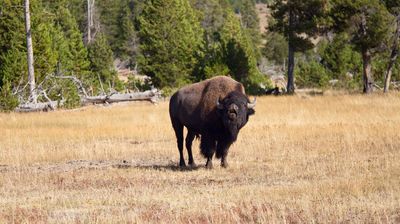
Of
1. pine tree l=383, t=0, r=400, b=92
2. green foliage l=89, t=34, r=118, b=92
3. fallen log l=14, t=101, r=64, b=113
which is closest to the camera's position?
fallen log l=14, t=101, r=64, b=113

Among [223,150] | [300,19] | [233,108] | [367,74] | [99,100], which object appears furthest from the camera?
[300,19]

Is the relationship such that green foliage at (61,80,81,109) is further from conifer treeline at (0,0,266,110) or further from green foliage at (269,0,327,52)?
green foliage at (269,0,327,52)

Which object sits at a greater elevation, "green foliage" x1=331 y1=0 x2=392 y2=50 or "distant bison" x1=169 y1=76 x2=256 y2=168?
"distant bison" x1=169 y1=76 x2=256 y2=168

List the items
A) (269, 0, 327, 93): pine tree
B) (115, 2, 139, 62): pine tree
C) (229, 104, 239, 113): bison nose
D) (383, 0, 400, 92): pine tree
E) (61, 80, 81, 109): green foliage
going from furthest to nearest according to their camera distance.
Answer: (115, 2, 139, 62): pine tree
(269, 0, 327, 93): pine tree
(383, 0, 400, 92): pine tree
(61, 80, 81, 109): green foliage
(229, 104, 239, 113): bison nose

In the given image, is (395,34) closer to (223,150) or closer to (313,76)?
(313,76)

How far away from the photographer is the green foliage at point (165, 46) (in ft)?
148

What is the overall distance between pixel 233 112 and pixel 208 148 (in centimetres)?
109

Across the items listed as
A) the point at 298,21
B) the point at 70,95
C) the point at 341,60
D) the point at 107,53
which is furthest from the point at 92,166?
the point at 107,53

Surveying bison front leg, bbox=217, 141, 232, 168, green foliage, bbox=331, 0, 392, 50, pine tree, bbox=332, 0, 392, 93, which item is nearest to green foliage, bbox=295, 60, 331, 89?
pine tree, bbox=332, 0, 392, 93

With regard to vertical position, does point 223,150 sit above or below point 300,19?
above

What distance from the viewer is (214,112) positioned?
1376 centimetres

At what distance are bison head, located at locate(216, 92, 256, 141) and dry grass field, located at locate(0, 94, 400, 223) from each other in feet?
2.97

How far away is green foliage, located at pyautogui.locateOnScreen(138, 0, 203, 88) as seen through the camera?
148ft

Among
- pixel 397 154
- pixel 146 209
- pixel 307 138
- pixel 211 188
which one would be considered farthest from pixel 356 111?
pixel 146 209
